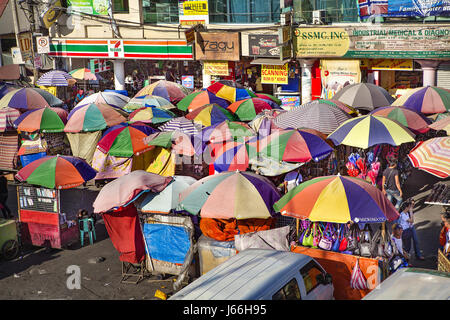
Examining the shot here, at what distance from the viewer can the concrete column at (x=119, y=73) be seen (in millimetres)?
27547

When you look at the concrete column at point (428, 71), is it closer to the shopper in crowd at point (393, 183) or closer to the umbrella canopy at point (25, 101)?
the shopper in crowd at point (393, 183)

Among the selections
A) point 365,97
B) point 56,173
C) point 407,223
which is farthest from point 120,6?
point 407,223

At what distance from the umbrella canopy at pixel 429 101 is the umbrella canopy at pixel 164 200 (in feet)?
27.7

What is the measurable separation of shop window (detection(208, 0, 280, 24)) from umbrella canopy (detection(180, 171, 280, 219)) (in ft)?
52.0

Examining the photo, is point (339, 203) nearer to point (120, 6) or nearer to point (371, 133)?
point (371, 133)

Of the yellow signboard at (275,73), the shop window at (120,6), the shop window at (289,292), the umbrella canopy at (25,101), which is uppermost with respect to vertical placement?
the shop window at (120,6)

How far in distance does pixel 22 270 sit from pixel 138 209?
9.38 feet

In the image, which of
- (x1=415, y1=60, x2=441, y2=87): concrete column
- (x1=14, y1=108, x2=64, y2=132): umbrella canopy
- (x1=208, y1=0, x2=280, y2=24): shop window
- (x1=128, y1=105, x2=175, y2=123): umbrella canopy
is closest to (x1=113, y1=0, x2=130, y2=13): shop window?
(x1=208, y1=0, x2=280, y2=24): shop window

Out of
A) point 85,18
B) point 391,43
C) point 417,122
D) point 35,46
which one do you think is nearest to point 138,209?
point 417,122

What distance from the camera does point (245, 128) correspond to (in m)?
13.6

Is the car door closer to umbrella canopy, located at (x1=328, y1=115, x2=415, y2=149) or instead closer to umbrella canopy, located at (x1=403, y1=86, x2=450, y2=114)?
umbrella canopy, located at (x1=328, y1=115, x2=415, y2=149)

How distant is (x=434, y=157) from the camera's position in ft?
35.0

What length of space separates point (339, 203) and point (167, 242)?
335 centimetres

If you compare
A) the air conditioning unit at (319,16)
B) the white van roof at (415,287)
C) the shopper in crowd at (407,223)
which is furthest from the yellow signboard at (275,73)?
the white van roof at (415,287)
